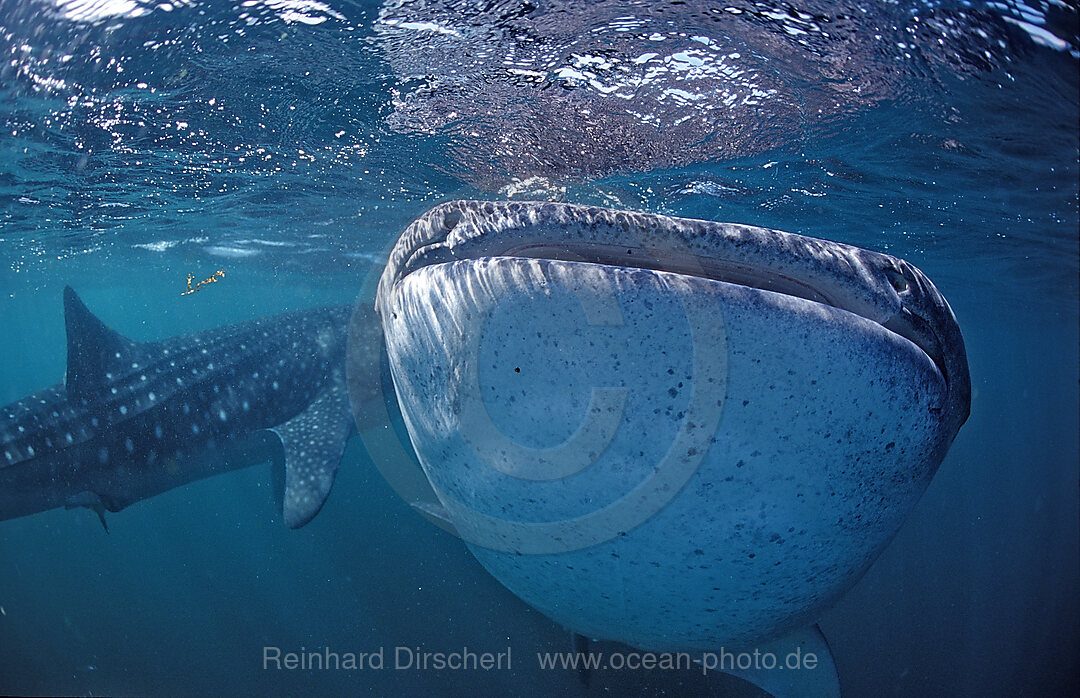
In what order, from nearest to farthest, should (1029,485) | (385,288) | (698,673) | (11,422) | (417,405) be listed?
1. (417,405)
2. (385,288)
3. (11,422)
4. (698,673)
5. (1029,485)

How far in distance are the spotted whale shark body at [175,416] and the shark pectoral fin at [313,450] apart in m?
0.01

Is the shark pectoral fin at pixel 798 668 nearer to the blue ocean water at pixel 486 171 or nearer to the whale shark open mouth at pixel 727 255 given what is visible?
the whale shark open mouth at pixel 727 255

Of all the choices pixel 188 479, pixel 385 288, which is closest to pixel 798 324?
pixel 385 288

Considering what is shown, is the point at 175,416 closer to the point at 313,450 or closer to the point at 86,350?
the point at 86,350

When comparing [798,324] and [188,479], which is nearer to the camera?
[798,324]

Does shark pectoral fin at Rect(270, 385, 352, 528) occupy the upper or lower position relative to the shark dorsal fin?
lower

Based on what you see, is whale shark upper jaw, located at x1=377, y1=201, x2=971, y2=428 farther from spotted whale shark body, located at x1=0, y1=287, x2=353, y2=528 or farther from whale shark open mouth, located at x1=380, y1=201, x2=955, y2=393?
spotted whale shark body, located at x1=0, y1=287, x2=353, y2=528

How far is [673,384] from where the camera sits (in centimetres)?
130

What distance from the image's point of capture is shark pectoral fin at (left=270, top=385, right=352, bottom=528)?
5094 mm

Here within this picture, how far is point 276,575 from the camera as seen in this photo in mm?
11852

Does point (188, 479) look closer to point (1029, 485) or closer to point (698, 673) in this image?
point (698, 673)

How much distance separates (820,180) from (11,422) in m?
11.5

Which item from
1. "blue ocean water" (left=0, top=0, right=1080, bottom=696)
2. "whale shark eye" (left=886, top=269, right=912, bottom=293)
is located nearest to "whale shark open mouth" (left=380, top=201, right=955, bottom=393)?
"whale shark eye" (left=886, top=269, right=912, bottom=293)

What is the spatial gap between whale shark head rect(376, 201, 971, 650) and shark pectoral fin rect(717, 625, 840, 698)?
1.37m
